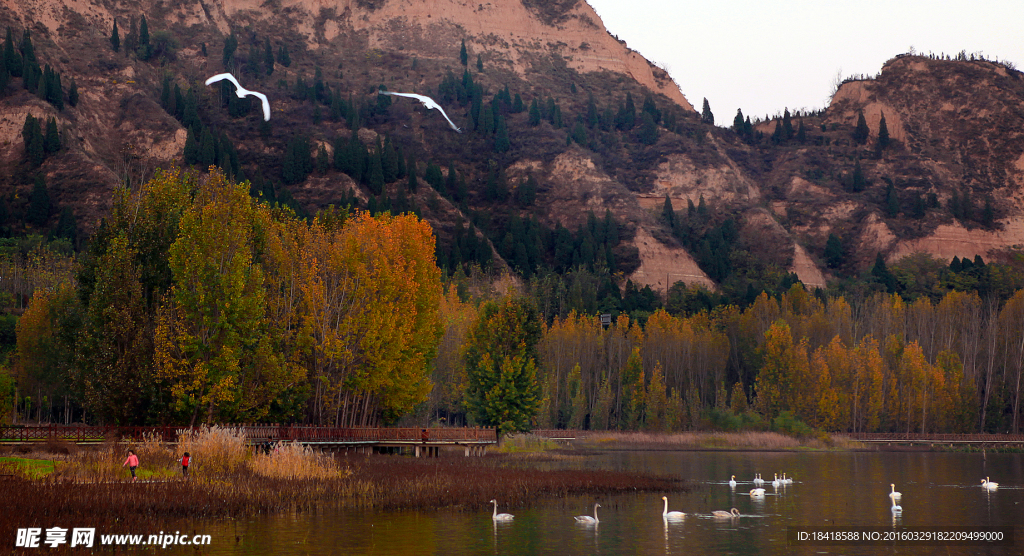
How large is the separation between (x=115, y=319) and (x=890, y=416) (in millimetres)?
72112

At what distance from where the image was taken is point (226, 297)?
37.1 metres

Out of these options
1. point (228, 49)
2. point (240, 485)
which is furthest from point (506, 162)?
point (240, 485)

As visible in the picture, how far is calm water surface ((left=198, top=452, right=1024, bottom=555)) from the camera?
22188 mm

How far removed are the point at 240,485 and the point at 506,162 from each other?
14941 centimetres

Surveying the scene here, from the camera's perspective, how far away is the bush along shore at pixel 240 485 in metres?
21.6

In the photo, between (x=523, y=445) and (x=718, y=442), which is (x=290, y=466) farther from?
(x=718, y=442)

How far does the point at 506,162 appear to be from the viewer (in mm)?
173500

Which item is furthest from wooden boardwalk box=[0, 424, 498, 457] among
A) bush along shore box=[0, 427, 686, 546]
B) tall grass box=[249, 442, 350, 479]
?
tall grass box=[249, 442, 350, 479]

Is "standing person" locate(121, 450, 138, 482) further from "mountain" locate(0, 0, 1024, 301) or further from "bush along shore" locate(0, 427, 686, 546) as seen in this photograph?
"mountain" locate(0, 0, 1024, 301)

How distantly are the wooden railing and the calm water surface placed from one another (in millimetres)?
6869

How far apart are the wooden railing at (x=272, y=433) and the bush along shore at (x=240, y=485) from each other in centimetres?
233

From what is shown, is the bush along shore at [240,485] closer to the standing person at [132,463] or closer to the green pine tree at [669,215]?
the standing person at [132,463]

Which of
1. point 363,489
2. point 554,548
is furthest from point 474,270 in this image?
point 554,548

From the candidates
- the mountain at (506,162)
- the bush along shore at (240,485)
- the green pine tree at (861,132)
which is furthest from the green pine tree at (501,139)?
the bush along shore at (240,485)
